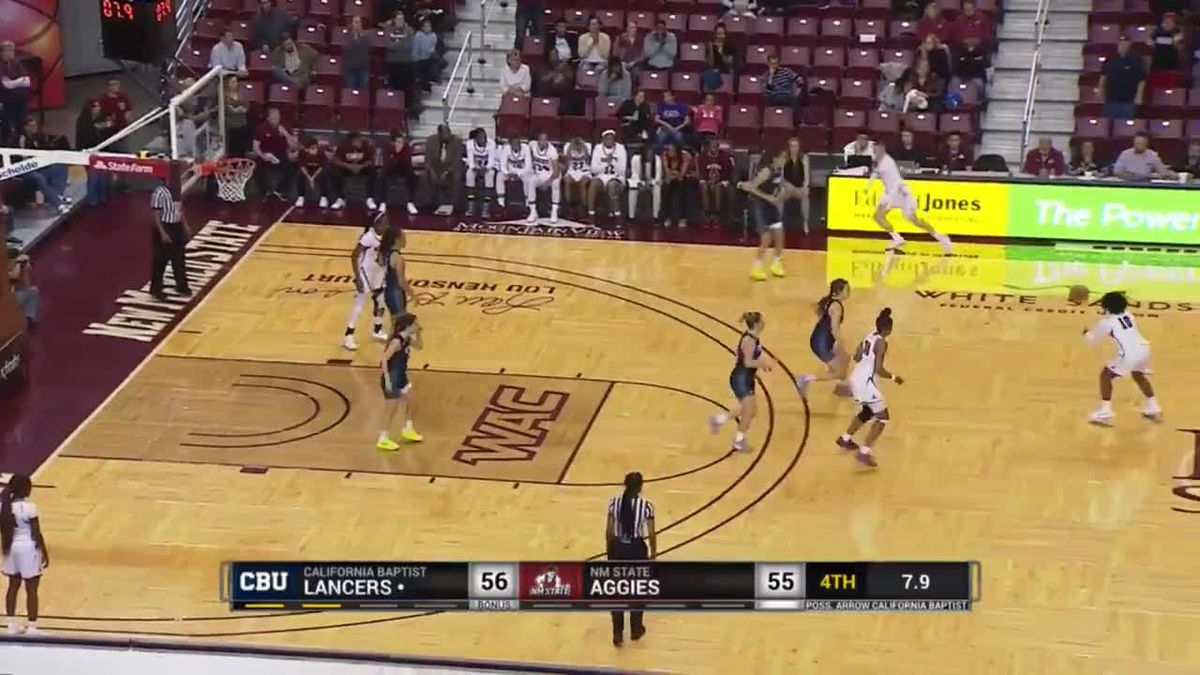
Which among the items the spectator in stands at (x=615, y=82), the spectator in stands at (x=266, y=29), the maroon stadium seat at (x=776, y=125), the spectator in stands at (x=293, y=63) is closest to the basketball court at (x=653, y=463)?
the maroon stadium seat at (x=776, y=125)

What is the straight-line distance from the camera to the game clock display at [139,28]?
2102cm

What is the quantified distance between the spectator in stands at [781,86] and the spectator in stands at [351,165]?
218 inches

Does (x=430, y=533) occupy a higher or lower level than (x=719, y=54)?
lower

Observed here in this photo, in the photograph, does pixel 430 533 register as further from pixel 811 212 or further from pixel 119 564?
pixel 811 212

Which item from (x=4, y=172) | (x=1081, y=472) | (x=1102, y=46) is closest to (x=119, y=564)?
(x=4, y=172)

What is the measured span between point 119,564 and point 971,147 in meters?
14.5

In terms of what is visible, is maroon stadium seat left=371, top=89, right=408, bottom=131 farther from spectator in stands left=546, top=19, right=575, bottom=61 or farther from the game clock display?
the game clock display

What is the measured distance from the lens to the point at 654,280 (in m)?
23.6

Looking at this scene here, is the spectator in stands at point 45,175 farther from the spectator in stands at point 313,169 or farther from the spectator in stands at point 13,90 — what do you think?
the spectator in stands at point 313,169

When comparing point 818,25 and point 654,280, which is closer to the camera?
point 654,280

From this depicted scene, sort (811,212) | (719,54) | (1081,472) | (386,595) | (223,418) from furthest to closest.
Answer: (719,54), (811,212), (223,418), (1081,472), (386,595)

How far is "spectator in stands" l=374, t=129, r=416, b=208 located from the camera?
86.8ft

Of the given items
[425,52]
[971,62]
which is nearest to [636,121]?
[425,52]

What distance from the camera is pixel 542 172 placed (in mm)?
26203
